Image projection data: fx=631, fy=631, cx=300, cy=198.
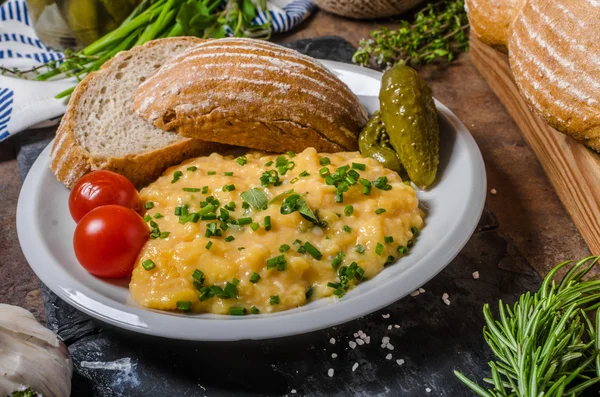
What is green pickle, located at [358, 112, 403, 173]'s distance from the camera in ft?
9.14

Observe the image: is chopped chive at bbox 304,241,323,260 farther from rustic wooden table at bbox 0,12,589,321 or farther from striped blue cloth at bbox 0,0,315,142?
striped blue cloth at bbox 0,0,315,142

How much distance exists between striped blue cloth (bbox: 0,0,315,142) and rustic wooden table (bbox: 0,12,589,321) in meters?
0.16

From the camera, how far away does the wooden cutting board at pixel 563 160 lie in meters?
2.61

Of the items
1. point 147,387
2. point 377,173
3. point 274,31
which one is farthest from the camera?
point 274,31

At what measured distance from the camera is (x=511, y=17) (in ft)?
9.89

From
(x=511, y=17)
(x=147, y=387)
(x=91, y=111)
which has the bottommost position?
(x=147, y=387)

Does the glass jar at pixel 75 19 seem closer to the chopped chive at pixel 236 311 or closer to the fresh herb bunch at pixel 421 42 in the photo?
the fresh herb bunch at pixel 421 42

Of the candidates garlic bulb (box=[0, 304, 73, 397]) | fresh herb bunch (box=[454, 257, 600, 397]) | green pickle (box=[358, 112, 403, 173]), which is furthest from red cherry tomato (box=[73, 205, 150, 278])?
fresh herb bunch (box=[454, 257, 600, 397])

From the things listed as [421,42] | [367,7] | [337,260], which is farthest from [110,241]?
[367,7]

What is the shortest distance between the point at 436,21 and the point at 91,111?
7.53 feet

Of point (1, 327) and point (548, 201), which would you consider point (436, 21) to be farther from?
point (1, 327)

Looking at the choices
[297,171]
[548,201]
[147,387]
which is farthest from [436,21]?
[147,387]

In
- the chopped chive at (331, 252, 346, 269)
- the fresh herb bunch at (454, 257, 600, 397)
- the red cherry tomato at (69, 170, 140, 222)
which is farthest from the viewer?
the red cherry tomato at (69, 170, 140, 222)

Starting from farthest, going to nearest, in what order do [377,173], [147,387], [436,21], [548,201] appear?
1. [436,21]
2. [548,201]
3. [377,173]
4. [147,387]
